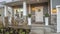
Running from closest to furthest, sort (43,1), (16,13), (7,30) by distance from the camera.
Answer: (7,30)
(43,1)
(16,13)

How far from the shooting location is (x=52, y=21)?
50.9 ft

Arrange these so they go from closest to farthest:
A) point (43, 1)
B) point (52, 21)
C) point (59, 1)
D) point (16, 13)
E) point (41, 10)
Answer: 1. point (59, 1)
2. point (52, 21)
3. point (43, 1)
4. point (41, 10)
5. point (16, 13)

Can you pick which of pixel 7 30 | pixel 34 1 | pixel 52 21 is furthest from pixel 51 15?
pixel 7 30

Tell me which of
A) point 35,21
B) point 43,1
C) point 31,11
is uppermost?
point 43,1

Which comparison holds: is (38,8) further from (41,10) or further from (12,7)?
(12,7)

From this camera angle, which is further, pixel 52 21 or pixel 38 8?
pixel 38 8

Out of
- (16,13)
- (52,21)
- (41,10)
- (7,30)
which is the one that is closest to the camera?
(7,30)

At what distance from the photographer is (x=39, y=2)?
56.4ft

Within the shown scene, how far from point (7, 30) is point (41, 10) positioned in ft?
37.2

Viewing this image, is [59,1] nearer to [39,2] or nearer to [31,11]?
[39,2]

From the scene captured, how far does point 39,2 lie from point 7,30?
10.6 m

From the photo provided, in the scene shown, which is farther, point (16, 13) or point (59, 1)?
point (16, 13)

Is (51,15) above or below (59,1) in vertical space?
below

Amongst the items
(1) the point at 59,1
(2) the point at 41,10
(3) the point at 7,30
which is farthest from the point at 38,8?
(3) the point at 7,30
